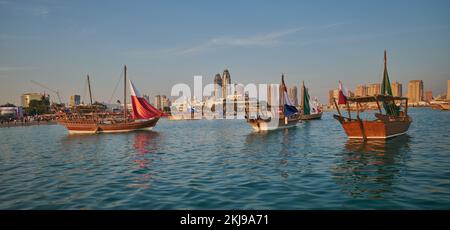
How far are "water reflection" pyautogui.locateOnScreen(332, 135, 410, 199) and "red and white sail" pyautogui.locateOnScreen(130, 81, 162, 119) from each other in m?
43.1

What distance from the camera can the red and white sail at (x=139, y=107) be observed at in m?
57.5

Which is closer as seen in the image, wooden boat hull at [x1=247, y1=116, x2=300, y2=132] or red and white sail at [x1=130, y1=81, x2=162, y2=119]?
wooden boat hull at [x1=247, y1=116, x2=300, y2=132]

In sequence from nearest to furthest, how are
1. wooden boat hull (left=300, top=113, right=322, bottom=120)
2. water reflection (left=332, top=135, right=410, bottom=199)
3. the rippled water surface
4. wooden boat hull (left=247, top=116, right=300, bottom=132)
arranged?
the rippled water surface < water reflection (left=332, top=135, right=410, bottom=199) < wooden boat hull (left=247, top=116, right=300, bottom=132) < wooden boat hull (left=300, top=113, right=322, bottom=120)

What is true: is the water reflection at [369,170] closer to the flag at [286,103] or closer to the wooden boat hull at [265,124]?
the wooden boat hull at [265,124]

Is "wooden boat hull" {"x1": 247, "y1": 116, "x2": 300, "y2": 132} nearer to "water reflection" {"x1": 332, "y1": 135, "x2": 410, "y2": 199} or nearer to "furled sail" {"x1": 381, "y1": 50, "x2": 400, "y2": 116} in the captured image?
"furled sail" {"x1": 381, "y1": 50, "x2": 400, "y2": 116}

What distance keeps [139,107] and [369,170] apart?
49.1m

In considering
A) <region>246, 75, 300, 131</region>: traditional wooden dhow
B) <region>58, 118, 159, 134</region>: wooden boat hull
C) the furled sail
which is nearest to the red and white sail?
<region>58, 118, 159, 134</region>: wooden boat hull

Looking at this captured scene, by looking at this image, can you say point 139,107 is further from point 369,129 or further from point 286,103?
point 369,129

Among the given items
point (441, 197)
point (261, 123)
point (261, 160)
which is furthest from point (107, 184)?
point (261, 123)

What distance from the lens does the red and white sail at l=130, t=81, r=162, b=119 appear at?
5746cm

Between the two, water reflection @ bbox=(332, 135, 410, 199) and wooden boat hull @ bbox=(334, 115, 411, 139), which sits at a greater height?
wooden boat hull @ bbox=(334, 115, 411, 139)

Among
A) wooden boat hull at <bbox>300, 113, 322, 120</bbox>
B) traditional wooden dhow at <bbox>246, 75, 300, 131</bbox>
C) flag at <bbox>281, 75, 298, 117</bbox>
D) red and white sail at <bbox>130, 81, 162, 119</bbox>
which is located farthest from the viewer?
wooden boat hull at <bbox>300, 113, 322, 120</bbox>

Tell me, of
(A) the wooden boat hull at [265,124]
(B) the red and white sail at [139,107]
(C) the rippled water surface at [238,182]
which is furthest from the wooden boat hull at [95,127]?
(C) the rippled water surface at [238,182]

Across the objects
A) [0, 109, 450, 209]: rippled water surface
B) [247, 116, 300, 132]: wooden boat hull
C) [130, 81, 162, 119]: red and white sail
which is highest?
[130, 81, 162, 119]: red and white sail
